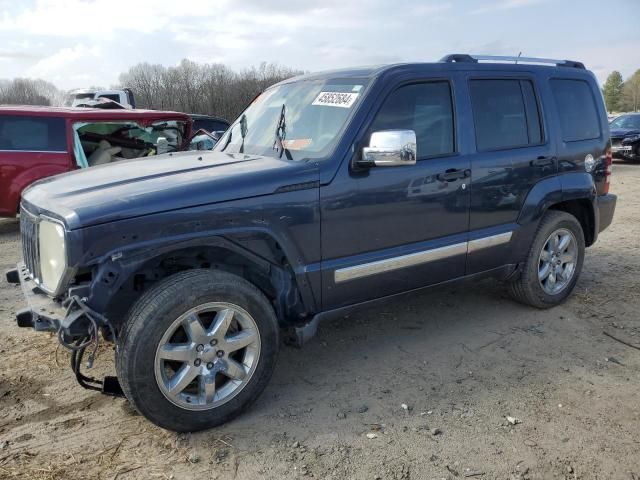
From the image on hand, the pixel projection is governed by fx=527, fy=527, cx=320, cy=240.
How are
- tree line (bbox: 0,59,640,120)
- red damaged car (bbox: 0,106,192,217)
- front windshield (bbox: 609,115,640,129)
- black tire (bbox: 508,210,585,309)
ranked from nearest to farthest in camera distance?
black tire (bbox: 508,210,585,309) → red damaged car (bbox: 0,106,192,217) → front windshield (bbox: 609,115,640,129) → tree line (bbox: 0,59,640,120)

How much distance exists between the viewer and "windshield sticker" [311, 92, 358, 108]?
3.53 meters

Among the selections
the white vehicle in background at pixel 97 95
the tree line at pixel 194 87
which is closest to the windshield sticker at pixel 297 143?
the white vehicle in background at pixel 97 95

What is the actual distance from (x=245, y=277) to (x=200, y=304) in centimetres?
53

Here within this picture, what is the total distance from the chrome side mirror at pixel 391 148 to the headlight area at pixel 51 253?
1.79 metres

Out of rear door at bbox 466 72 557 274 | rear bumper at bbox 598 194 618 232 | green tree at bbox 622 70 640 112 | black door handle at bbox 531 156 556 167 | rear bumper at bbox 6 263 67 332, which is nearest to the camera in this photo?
rear bumper at bbox 6 263 67 332

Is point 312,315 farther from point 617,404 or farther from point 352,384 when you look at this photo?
point 617,404

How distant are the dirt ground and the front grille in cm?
83

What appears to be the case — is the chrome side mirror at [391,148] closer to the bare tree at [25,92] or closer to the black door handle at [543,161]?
the black door handle at [543,161]

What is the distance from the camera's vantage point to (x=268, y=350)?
3.11 metres

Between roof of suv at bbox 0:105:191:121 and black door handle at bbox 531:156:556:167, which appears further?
roof of suv at bbox 0:105:191:121

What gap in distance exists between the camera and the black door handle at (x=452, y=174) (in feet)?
12.2

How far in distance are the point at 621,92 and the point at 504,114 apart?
106 m

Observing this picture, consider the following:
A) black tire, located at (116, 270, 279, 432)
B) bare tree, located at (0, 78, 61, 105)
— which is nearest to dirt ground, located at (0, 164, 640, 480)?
black tire, located at (116, 270, 279, 432)

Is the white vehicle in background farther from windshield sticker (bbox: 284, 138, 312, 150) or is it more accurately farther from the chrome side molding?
the chrome side molding
